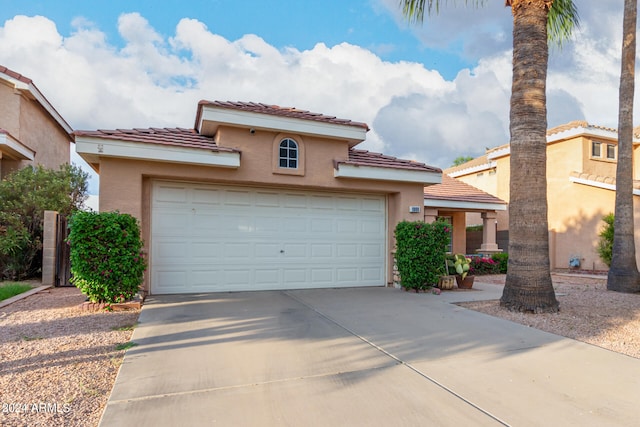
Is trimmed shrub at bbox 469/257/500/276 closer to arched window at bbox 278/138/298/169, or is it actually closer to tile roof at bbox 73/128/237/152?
arched window at bbox 278/138/298/169

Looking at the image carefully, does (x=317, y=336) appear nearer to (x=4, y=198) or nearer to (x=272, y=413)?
(x=272, y=413)

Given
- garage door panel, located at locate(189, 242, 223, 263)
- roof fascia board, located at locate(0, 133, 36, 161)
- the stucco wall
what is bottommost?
garage door panel, located at locate(189, 242, 223, 263)

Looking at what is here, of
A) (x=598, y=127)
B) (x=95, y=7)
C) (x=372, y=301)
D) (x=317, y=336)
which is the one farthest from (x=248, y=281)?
(x=598, y=127)

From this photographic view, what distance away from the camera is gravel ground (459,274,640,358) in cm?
541

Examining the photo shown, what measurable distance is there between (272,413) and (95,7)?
10372 millimetres

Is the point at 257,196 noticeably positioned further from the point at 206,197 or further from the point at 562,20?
the point at 562,20

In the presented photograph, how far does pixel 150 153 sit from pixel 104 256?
7.50 ft

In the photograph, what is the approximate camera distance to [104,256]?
22.4 ft

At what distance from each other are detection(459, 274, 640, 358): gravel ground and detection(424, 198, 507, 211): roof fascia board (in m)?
6.61

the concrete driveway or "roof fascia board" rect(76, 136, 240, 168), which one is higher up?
"roof fascia board" rect(76, 136, 240, 168)

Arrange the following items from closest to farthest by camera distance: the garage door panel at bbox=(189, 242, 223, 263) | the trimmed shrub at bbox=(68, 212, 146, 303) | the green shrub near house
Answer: the trimmed shrub at bbox=(68, 212, 146, 303) → the garage door panel at bbox=(189, 242, 223, 263) → the green shrub near house

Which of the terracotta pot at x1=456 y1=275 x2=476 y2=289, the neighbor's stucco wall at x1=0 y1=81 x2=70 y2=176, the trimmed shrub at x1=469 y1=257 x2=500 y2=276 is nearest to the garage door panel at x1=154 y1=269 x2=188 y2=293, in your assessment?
the terracotta pot at x1=456 y1=275 x2=476 y2=289

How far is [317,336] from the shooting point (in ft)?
17.7

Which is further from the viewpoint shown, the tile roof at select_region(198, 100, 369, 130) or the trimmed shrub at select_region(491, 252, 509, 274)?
the trimmed shrub at select_region(491, 252, 509, 274)
